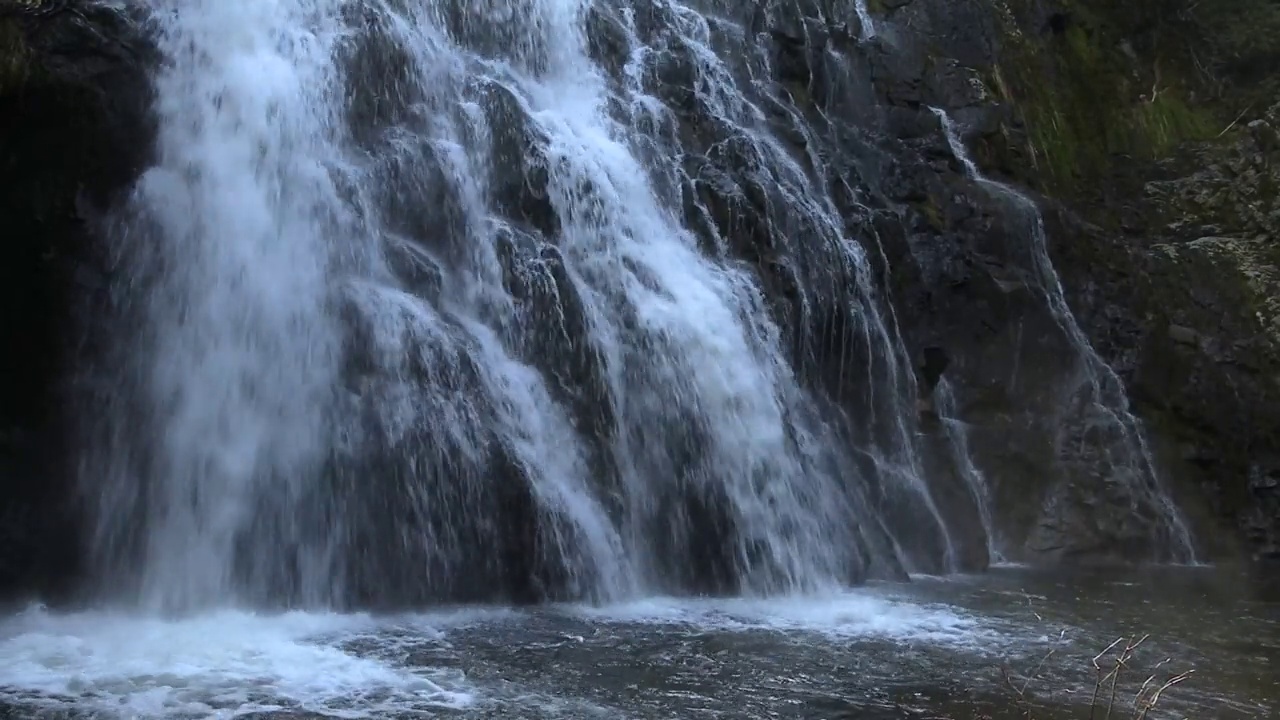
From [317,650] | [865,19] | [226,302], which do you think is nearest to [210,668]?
[317,650]

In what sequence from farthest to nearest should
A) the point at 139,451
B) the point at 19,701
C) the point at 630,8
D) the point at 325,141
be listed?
the point at 630,8 < the point at 325,141 < the point at 139,451 < the point at 19,701

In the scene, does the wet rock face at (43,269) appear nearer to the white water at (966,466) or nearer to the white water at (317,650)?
the white water at (317,650)

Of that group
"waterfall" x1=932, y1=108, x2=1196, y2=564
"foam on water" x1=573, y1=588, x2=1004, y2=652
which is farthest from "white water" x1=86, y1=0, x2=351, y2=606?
"waterfall" x1=932, y1=108, x2=1196, y2=564

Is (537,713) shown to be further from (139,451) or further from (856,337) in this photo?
(856,337)

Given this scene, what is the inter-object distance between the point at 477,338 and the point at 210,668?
4509 mm

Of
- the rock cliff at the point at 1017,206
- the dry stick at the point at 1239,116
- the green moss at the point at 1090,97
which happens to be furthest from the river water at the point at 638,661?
the dry stick at the point at 1239,116

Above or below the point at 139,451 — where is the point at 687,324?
above

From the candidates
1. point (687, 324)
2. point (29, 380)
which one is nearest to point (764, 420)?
point (687, 324)

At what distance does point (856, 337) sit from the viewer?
1512 cm

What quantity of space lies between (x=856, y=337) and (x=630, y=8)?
542 centimetres

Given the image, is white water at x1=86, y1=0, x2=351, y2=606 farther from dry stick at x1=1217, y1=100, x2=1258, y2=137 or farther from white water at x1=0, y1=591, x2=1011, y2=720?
dry stick at x1=1217, y1=100, x2=1258, y2=137

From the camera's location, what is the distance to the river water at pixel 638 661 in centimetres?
774

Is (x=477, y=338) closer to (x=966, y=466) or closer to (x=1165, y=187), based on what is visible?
(x=966, y=466)

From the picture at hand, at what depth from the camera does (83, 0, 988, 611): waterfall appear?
35.1 ft
